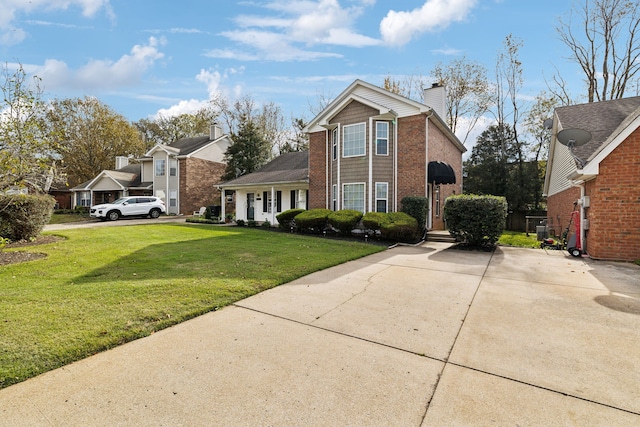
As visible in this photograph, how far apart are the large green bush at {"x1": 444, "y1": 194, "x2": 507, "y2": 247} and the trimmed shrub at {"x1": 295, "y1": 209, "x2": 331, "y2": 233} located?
5.45 meters

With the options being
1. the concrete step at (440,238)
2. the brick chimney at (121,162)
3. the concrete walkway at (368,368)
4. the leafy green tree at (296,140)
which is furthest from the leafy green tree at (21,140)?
the brick chimney at (121,162)

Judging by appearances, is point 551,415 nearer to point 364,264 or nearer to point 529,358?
point 529,358

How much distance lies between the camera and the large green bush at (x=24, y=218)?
980cm

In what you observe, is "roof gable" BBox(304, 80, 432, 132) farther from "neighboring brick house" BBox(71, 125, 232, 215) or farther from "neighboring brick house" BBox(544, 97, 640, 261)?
"neighboring brick house" BBox(71, 125, 232, 215)

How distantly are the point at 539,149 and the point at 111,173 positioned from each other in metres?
40.0

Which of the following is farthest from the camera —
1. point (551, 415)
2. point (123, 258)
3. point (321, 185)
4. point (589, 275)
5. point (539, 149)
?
point (539, 149)

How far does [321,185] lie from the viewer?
16141 mm

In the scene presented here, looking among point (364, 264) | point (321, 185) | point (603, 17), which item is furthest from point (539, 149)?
point (364, 264)

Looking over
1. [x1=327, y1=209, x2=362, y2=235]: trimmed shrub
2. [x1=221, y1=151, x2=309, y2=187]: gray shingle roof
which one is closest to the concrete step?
[x1=327, y1=209, x2=362, y2=235]: trimmed shrub

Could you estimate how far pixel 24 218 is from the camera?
33.1ft

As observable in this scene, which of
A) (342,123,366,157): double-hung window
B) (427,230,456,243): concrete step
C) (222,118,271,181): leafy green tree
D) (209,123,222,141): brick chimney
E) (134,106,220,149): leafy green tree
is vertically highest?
(134,106,220,149): leafy green tree

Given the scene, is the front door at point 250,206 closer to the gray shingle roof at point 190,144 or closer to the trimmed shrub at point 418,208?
the gray shingle roof at point 190,144

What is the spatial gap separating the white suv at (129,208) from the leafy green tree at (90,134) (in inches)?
588

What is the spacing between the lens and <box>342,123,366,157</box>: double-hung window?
14.4 meters
